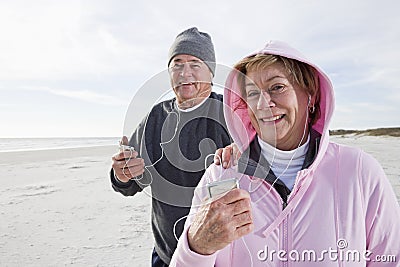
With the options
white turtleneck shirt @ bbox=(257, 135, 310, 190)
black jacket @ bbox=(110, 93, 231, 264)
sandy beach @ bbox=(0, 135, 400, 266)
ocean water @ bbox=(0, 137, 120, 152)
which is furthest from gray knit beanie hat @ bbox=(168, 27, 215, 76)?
ocean water @ bbox=(0, 137, 120, 152)

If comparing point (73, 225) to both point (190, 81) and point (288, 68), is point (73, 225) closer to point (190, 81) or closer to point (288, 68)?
point (190, 81)

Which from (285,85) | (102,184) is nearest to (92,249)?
(285,85)

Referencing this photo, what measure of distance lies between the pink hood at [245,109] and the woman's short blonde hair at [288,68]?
20mm

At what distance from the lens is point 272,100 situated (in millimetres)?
1291

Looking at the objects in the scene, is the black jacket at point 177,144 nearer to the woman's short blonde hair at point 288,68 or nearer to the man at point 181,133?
the man at point 181,133

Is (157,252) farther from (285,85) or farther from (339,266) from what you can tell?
(285,85)

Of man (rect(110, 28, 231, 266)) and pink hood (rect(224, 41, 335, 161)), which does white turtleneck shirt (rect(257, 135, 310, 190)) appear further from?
man (rect(110, 28, 231, 266))

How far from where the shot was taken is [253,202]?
4.39ft

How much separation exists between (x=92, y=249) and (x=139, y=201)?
197 centimetres

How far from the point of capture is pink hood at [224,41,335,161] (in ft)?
4.27

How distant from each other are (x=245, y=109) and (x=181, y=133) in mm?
331

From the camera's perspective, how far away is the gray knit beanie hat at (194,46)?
1.57 m

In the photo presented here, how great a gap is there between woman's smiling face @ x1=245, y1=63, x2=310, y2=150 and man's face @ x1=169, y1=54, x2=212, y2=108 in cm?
17

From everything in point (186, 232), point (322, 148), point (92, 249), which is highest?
point (322, 148)
